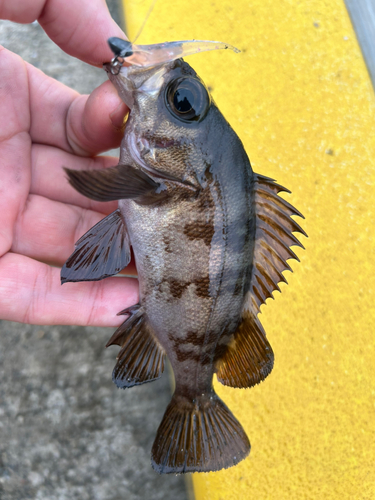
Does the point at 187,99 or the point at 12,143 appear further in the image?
the point at 12,143

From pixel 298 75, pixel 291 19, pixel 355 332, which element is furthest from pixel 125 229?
pixel 291 19

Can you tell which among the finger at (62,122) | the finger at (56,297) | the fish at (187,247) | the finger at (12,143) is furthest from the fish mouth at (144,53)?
the finger at (56,297)

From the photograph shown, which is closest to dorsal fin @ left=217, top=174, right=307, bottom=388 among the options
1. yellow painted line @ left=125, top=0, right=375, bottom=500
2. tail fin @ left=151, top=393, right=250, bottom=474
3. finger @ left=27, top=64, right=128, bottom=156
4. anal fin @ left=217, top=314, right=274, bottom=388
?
anal fin @ left=217, top=314, right=274, bottom=388

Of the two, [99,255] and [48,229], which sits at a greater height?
[99,255]

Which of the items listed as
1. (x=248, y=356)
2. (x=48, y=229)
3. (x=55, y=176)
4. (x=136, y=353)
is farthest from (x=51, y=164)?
(x=248, y=356)

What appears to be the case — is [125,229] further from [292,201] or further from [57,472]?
[57,472]

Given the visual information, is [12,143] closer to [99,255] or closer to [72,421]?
[99,255]
